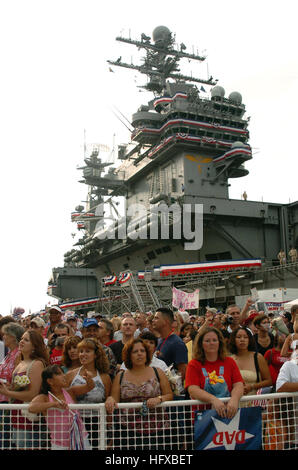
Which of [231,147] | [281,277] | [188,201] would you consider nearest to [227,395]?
[281,277]

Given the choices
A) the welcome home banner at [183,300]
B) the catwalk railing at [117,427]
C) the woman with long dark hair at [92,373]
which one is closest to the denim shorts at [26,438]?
the catwalk railing at [117,427]

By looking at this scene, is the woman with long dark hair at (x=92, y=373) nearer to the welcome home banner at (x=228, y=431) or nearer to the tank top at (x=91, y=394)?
the tank top at (x=91, y=394)

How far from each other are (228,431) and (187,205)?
29165 millimetres

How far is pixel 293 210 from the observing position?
3700 centimetres

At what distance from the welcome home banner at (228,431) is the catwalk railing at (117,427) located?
86mm

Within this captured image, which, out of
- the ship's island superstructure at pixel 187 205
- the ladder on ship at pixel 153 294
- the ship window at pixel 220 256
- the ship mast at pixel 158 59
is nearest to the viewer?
the ladder on ship at pixel 153 294

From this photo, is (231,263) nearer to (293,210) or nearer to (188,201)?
(188,201)

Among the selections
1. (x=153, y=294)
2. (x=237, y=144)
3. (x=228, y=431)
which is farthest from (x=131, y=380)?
(x=237, y=144)

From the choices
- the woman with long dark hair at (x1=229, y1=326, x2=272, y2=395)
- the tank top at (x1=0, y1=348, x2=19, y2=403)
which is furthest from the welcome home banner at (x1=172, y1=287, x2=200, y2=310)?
the tank top at (x1=0, y1=348, x2=19, y2=403)

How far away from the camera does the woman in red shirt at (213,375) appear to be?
13.6 feet

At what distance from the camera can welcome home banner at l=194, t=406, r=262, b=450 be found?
13.4ft

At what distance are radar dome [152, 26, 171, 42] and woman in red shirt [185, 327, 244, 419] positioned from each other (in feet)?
149

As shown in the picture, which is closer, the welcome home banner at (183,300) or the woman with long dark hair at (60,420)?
the woman with long dark hair at (60,420)

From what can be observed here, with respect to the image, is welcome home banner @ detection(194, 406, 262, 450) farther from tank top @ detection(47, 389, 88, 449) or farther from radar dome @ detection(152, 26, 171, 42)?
radar dome @ detection(152, 26, 171, 42)
